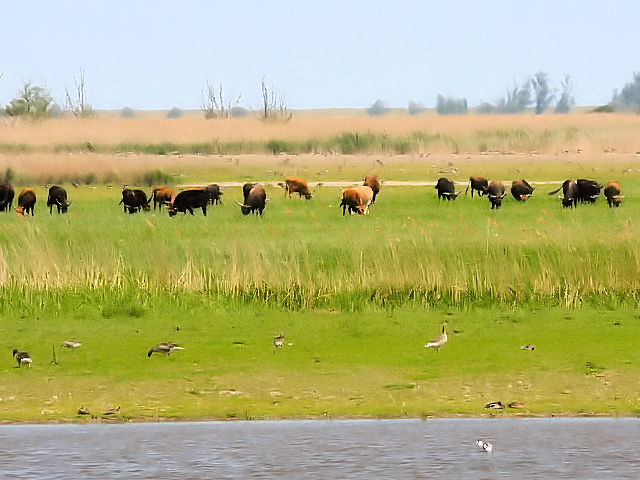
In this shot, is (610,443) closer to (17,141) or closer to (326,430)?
(326,430)

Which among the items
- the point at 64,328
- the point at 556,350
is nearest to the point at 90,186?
the point at 64,328

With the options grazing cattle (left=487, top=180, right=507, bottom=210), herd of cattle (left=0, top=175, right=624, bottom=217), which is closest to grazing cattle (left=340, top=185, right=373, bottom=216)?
herd of cattle (left=0, top=175, right=624, bottom=217)

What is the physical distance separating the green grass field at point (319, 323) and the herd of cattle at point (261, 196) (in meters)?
12.1

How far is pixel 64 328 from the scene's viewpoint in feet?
57.5

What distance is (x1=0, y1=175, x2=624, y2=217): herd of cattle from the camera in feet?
130

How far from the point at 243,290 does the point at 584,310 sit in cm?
500

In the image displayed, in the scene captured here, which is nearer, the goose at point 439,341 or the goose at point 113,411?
the goose at point 113,411

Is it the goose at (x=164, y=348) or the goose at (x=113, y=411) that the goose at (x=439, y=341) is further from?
the goose at (x=113, y=411)

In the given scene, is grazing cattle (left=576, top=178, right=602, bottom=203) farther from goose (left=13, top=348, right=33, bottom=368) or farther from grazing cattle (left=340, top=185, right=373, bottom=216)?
goose (left=13, top=348, right=33, bottom=368)

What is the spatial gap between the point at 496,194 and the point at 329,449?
110 ft

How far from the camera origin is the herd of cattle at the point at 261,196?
39531 mm

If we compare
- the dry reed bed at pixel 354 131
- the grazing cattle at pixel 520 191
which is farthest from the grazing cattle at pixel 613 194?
the dry reed bed at pixel 354 131

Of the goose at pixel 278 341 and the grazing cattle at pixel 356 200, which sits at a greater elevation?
the goose at pixel 278 341

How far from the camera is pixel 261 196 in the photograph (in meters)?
39.4
